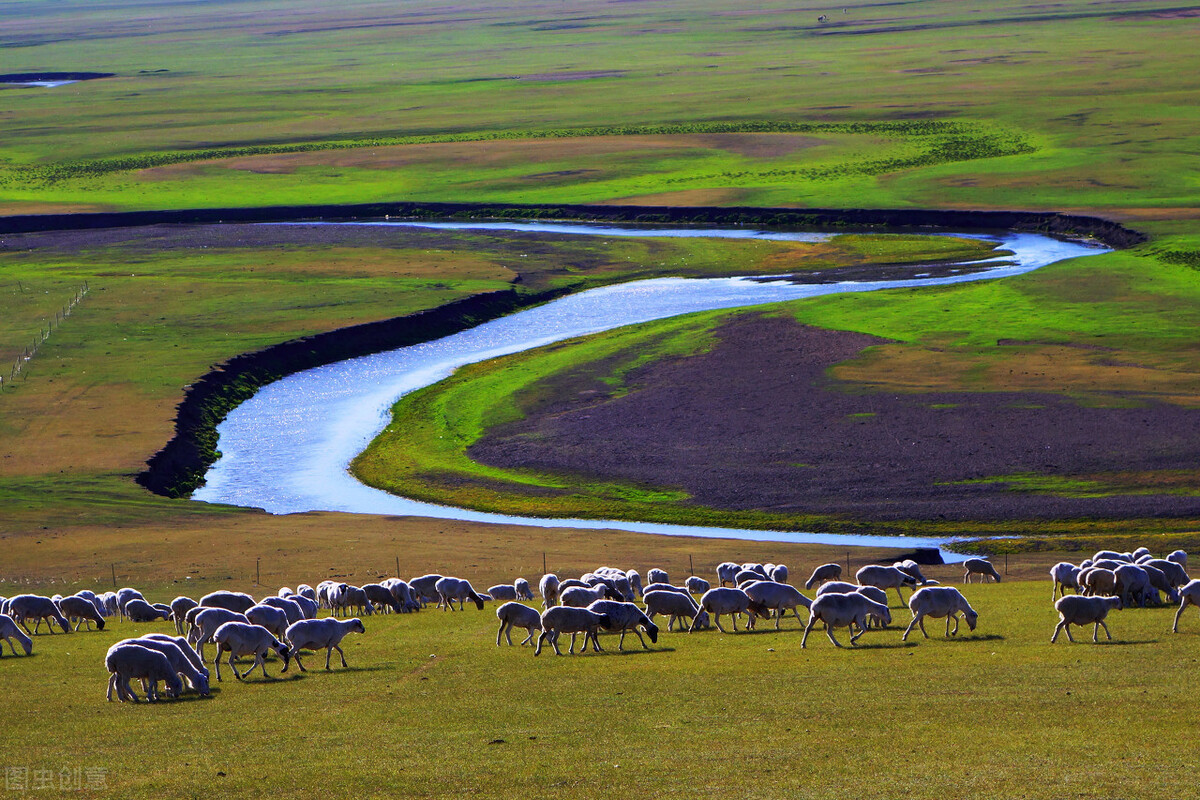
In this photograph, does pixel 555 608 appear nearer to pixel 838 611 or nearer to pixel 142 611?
pixel 838 611

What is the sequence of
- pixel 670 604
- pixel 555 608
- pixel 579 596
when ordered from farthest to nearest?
pixel 579 596 < pixel 670 604 < pixel 555 608

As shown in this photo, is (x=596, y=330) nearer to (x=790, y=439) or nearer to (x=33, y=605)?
(x=790, y=439)

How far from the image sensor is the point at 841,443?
45.6 m

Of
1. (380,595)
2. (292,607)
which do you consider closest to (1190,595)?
(292,607)

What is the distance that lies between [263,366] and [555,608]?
1726 inches

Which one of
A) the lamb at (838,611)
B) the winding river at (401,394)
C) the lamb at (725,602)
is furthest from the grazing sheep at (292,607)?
the winding river at (401,394)

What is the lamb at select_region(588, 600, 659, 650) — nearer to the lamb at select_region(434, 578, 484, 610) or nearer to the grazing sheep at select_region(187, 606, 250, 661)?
the grazing sheep at select_region(187, 606, 250, 661)

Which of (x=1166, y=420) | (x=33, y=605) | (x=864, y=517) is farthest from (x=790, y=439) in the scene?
(x=33, y=605)

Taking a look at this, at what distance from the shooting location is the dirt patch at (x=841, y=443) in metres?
40.6

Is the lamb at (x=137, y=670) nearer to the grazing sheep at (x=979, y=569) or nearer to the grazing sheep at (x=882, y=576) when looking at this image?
the grazing sheep at (x=882, y=576)

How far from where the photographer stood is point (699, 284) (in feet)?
258

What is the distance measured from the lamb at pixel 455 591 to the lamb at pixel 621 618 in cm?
673

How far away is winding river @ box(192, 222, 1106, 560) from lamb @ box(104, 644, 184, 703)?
2315 cm

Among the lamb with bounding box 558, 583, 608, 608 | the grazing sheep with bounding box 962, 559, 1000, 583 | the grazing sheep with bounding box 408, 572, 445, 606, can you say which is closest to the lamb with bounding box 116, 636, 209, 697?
the lamb with bounding box 558, 583, 608, 608
